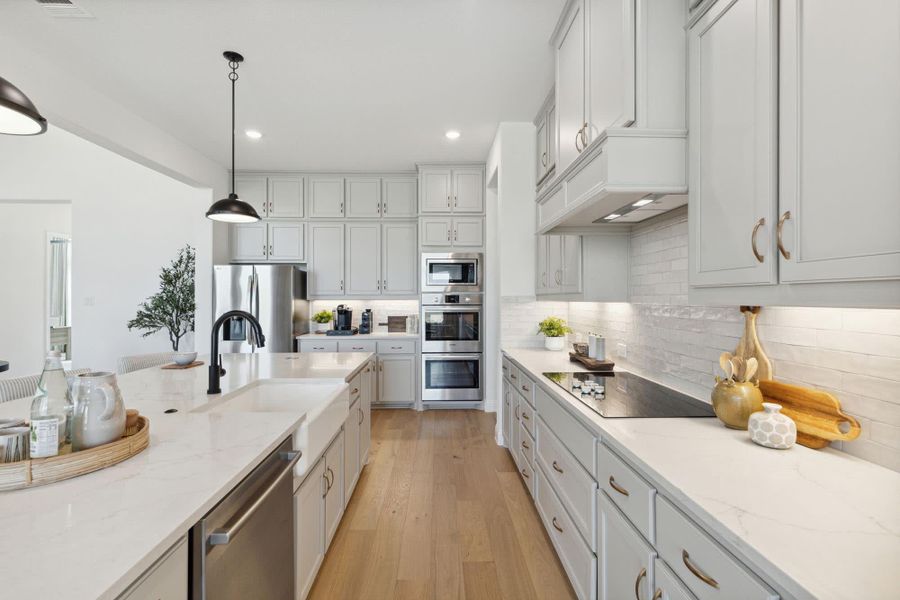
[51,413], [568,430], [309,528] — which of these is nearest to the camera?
Answer: [51,413]

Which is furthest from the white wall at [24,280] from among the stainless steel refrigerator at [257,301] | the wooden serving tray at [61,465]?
the wooden serving tray at [61,465]

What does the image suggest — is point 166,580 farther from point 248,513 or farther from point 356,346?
point 356,346

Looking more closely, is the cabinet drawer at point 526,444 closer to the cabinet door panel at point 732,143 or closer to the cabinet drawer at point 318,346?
the cabinet door panel at point 732,143

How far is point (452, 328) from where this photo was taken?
183 inches

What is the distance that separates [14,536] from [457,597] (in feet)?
5.27

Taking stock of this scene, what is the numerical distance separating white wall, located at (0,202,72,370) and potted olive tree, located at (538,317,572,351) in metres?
6.73

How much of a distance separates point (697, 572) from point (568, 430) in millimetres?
870

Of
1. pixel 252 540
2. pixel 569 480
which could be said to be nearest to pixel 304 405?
pixel 252 540

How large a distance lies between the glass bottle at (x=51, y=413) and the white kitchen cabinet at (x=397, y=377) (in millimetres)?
3688

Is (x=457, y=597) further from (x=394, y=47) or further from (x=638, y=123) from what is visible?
(x=394, y=47)

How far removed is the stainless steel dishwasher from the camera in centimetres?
88

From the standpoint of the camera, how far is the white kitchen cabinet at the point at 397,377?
4.68m

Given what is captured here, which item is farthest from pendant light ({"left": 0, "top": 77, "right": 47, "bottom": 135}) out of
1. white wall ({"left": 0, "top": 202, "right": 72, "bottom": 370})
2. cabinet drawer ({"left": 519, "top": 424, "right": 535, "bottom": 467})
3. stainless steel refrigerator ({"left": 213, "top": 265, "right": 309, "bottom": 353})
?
white wall ({"left": 0, "top": 202, "right": 72, "bottom": 370})

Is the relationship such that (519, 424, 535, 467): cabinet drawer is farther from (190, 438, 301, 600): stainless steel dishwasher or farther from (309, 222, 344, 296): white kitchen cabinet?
(309, 222, 344, 296): white kitchen cabinet
